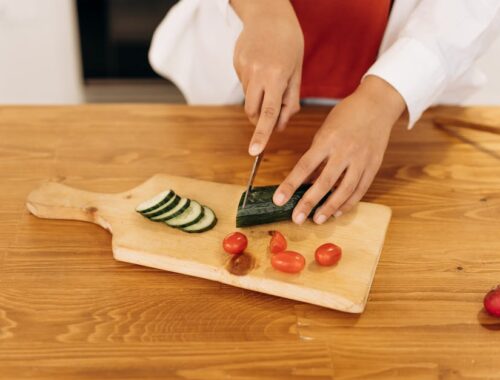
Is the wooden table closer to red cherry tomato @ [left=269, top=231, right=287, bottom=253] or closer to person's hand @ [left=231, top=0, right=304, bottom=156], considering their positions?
red cherry tomato @ [left=269, top=231, right=287, bottom=253]

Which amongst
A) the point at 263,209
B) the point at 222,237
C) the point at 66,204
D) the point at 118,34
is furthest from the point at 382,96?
the point at 118,34

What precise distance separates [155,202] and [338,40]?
803 millimetres

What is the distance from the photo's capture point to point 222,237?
1.36m

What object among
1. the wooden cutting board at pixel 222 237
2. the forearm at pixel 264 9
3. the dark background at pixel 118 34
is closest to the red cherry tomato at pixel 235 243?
the wooden cutting board at pixel 222 237

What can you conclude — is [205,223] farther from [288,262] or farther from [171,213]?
[288,262]

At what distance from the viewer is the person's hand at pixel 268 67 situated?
143 cm

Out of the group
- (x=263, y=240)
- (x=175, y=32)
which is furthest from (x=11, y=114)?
(x=263, y=240)

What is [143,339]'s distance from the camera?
1.15m

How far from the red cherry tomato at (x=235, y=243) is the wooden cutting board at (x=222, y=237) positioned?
0.06 feet

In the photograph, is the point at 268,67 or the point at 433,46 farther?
the point at 433,46

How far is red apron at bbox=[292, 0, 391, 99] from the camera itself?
5.99 ft

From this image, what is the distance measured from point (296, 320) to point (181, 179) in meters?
0.50

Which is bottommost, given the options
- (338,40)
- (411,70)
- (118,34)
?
(118,34)

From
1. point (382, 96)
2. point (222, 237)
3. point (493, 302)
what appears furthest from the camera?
point (382, 96)
